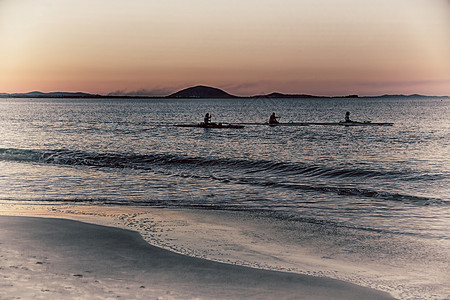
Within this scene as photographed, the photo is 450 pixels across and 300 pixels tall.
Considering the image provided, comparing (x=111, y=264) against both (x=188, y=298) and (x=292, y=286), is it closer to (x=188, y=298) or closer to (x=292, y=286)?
(x=188, y=298)

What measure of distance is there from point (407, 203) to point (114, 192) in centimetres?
928

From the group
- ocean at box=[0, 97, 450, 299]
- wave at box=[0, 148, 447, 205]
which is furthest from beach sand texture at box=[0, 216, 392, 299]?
wave at box=[0, 148, 447, 205]

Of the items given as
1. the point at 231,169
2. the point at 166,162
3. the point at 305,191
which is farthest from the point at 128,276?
the point at 166,162

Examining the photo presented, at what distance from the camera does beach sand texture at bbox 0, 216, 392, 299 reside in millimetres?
5770

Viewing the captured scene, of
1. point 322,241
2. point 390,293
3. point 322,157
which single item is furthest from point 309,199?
point 322,157

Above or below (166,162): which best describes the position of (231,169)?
above

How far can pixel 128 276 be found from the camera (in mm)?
6465

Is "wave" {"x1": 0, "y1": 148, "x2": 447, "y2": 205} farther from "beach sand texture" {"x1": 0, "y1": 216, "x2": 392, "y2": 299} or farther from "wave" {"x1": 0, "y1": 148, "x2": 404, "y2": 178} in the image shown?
"beach sand texture" {"x1": 0, "y1": 216, "x2": 392, "y2": 299}

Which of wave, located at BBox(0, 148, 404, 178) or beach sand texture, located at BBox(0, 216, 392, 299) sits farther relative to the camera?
wave, located at BBox(0, 148, 404, 178)

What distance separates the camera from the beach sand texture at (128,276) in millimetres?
5770

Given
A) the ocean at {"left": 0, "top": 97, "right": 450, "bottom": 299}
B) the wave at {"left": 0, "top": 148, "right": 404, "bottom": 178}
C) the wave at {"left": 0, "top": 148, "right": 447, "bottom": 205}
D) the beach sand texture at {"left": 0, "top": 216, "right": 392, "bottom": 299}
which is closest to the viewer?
the beach sand texture at {"left": 0, "top": 216, "right": 392, "bottom": 299}

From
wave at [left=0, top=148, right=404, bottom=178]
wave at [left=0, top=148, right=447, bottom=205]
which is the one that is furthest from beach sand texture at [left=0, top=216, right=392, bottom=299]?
wave at [left=0, top=148, right=404, bottom=178]

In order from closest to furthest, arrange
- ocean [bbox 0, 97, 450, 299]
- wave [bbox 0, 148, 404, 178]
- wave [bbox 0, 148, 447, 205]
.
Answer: ocean [bbox 0, 97, 450, 299]
wave [bbox 0, 148, 447, 205]
wave [bbox 0, 148, 404, 178]

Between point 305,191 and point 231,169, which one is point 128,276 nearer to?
point 305,191
